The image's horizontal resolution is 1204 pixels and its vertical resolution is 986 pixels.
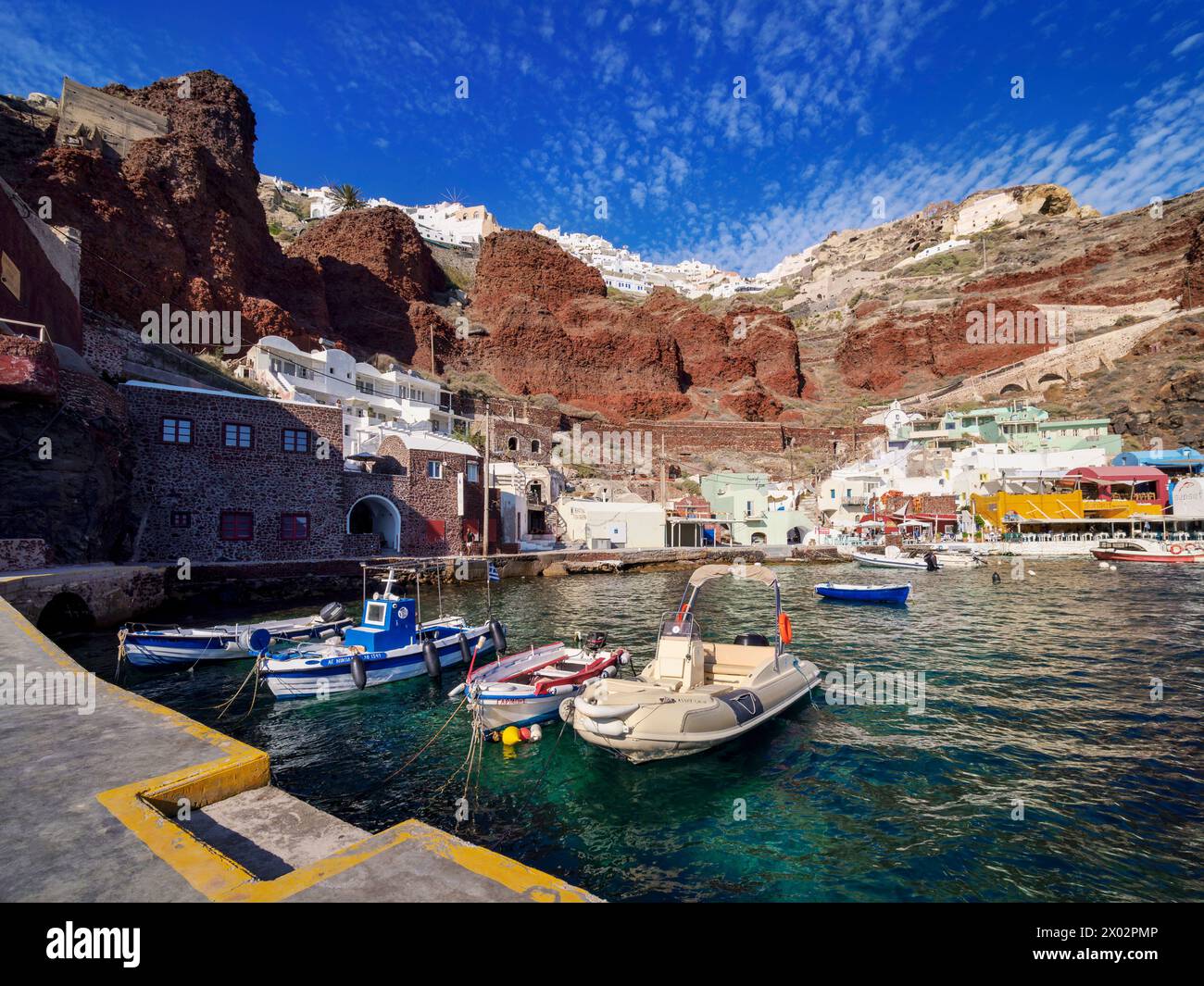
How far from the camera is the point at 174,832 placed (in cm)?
372

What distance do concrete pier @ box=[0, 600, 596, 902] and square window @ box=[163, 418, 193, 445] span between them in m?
23.5

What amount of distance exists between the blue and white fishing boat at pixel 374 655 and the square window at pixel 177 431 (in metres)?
15.2

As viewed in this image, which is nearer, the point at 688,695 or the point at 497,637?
the point at 688,695

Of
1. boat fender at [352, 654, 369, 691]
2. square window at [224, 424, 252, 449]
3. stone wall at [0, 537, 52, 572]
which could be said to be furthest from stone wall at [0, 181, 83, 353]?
boat fender at [352, 654, 369, 691]

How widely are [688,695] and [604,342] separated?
255 ft

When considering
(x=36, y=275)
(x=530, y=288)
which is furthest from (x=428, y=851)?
(x=530, y=288)

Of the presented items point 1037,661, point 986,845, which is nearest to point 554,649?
point 986,845

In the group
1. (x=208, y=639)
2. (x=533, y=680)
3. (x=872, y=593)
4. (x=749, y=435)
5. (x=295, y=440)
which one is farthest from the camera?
(x=749, y=435)

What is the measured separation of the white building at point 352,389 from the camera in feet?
133

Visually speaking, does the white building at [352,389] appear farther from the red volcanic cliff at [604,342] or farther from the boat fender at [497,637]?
the red volcanic cliff at [604,342]

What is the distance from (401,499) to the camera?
110ft

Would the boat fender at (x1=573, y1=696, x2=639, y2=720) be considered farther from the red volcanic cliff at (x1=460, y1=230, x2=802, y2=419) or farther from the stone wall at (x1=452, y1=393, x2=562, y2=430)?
the red volcanic cliff at (x1=460, y1=230, x2=802, y2=419)

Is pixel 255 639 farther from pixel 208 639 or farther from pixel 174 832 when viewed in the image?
pixel 174 832
